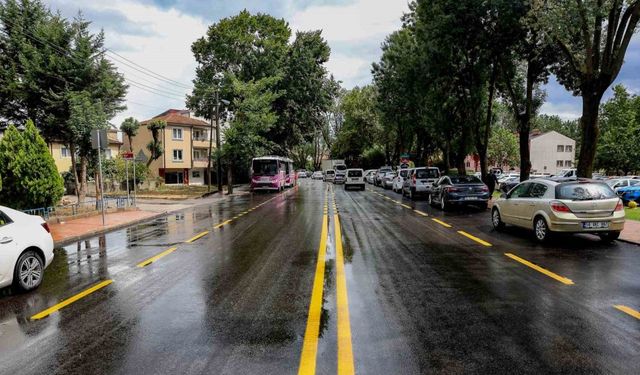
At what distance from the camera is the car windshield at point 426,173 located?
26359 millimetres

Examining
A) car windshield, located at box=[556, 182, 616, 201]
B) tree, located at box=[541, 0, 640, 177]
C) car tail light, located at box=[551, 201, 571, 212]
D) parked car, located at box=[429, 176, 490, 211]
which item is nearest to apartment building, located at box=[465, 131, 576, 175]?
parked car, located at box=[429, 176, 490, 211]

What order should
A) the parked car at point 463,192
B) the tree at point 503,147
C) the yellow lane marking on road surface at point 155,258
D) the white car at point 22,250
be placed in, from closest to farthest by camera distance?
the white car at point 22,250, the yellow lane marking on road surface at point 155,258, the parked car at point 463,192, the tree at point 503,147

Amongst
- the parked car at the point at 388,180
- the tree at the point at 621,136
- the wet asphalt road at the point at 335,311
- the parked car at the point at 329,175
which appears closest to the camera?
the wet asphalt road at the point at 335,311

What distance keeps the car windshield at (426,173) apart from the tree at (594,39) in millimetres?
10649

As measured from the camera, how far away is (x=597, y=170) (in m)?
62.1

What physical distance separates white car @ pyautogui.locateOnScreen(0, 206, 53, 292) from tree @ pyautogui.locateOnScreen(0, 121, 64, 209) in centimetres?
910

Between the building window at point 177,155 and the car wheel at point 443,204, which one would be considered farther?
the building window at point 177,155

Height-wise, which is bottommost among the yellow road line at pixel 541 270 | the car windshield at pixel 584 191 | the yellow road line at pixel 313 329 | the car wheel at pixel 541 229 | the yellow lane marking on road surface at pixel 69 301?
the yellow road line at pixel 541 270

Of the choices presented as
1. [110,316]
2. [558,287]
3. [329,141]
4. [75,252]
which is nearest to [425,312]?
[558,287]

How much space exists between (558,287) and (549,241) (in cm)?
454

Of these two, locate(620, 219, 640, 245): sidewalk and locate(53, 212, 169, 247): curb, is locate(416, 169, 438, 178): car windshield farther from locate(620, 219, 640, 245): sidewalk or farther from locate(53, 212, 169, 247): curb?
locate(53, 212, 169, 247): curb

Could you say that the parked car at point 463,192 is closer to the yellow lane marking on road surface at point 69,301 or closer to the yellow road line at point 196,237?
the yellow road line at point 196,237

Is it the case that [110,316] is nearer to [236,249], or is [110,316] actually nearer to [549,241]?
[236,249]

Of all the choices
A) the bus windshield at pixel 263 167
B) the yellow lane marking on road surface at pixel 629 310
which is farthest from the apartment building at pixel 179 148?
the yellow lane marking on road surface at pixel 629 310
